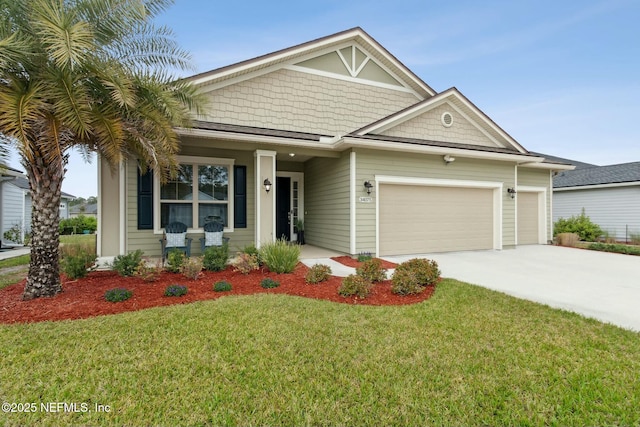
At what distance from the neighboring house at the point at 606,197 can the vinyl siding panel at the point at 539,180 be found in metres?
5.57

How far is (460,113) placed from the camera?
33.8 ft

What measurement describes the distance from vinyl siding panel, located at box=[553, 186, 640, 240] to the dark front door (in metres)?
→ 16.5

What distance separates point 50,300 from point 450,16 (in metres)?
14.3

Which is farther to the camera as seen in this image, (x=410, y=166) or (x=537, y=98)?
(x=537, y=98)

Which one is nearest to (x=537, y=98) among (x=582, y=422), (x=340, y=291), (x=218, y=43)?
(x=218, y=43)

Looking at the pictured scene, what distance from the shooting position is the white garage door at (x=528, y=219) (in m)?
12.4

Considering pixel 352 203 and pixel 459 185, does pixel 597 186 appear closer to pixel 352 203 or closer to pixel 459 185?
pixel 459 185

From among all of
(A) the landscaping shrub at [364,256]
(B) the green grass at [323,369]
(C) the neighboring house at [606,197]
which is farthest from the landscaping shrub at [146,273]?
(C) the neighboring house at [606,197]

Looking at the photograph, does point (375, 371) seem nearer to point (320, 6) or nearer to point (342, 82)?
point (342, 82)

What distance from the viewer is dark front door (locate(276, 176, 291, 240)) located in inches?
448

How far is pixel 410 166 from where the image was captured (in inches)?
372

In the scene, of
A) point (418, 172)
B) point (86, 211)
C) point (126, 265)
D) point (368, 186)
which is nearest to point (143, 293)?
point (126, 265)

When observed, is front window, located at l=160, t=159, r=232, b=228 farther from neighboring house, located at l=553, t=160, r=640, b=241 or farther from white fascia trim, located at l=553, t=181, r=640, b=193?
neighboring house, located at l=553, t=160, r=640, b=241

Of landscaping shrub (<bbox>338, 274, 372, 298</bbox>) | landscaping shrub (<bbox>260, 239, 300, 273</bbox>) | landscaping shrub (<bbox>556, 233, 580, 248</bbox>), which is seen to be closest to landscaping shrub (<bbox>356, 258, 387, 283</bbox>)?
landscaping shrub (<bbox>338, 274, 372, 298</bbox>)
